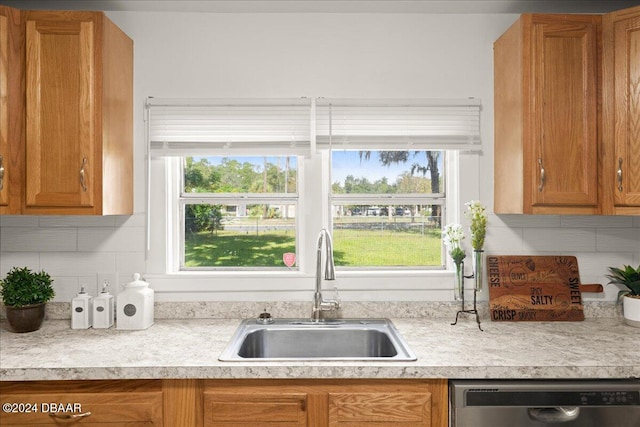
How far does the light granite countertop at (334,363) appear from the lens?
1.65 m

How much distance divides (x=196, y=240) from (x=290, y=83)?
3.23 feet

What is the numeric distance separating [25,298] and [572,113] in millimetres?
2568

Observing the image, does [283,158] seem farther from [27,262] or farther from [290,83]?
[27,262]

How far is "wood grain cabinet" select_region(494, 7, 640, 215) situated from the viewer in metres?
2.03

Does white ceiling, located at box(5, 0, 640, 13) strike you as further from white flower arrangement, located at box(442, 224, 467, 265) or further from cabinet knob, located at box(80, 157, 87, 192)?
white flower arrangement, located at box(442, 224, 467, 265)

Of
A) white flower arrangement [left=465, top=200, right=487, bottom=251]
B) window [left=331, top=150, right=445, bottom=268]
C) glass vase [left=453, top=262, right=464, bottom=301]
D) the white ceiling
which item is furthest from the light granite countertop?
the white ceiling

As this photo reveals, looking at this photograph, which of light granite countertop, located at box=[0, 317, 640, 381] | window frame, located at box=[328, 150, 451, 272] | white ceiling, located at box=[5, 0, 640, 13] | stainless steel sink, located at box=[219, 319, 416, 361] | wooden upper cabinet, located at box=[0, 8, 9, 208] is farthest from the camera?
window frame, located at box=[328, 150, 451, 272]

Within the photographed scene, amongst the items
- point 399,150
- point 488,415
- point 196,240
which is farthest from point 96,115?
point 488,415

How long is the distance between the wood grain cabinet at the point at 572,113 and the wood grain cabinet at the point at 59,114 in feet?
6.13

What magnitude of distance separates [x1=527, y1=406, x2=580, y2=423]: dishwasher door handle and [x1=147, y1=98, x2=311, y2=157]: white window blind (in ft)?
4.93

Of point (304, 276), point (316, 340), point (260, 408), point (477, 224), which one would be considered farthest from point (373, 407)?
point (477, 224)

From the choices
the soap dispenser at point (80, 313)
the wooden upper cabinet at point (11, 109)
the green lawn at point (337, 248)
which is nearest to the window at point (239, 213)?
the green lawn at point (337, 248)

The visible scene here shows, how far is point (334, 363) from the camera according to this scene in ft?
5.52

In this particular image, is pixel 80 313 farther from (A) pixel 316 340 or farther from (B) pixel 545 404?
(B) pixel 545 404
